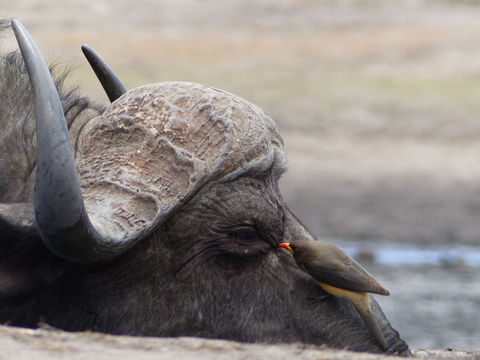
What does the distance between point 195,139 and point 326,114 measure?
14807 millimetres

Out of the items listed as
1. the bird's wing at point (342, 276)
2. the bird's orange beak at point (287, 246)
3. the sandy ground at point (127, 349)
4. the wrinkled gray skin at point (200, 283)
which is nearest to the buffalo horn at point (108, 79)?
the wrinkled gray skin at point (200, 283)

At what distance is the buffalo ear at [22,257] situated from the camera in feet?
14.4

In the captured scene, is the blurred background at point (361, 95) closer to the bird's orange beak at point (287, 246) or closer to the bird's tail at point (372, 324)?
the bird's orange beak at point (287, 246)

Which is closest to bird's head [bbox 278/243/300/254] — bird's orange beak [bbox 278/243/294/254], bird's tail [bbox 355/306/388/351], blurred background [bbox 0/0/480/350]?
bird's orange beak [bbox 278/243/294/254]

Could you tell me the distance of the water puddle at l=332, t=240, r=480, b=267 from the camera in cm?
1212

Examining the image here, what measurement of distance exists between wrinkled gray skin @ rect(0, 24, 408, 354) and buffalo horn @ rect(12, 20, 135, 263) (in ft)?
1.07

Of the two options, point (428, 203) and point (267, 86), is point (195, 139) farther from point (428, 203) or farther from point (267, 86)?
point (267, 86)

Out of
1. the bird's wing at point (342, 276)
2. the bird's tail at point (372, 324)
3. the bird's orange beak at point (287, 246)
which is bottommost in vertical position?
the bird's tail at point (372, 324)

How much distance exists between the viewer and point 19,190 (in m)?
4.99

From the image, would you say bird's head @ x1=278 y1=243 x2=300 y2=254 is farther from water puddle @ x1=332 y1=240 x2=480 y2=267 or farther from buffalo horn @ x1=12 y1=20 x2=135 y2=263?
water puddle @ x1=332 y1=240 x2=480 y2=267

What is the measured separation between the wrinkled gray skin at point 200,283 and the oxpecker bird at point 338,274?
2.0 inches

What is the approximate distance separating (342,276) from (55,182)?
1.37 meters

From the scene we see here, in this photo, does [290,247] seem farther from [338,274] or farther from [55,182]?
[55,182]

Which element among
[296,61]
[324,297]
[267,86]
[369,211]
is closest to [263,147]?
[324,297]
